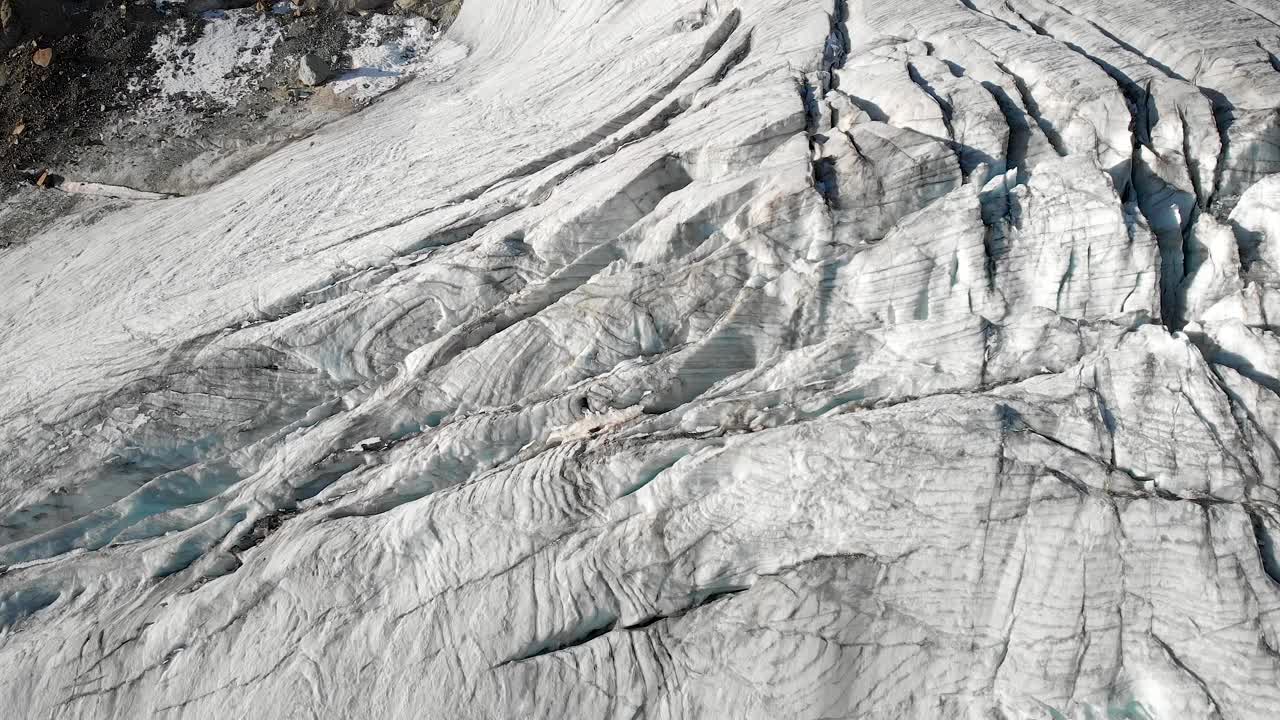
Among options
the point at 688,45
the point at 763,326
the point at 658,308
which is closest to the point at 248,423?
A: the point at 658,308

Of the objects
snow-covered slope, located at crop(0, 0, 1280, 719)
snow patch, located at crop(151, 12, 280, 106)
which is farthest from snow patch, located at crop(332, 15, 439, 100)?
snow-covered slope, located at crop(0, 0, 1280, 719)

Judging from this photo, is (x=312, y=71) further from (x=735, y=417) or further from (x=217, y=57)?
(x=735, y=417)

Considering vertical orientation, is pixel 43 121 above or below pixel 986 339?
above

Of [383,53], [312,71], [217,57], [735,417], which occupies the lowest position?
[735,417]

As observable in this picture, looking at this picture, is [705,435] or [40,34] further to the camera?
[40,34]

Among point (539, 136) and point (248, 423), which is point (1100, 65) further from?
point (248, 423)

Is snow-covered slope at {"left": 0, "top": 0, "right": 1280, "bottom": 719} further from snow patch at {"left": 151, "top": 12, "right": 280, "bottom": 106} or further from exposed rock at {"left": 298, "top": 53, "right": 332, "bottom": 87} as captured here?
snow patch at {"left": 151, "top": 12, "right": 280, "bottom": 106}

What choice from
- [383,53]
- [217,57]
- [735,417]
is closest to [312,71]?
[383,53]

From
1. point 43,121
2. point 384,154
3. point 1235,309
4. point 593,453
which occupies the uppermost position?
point 43,121
